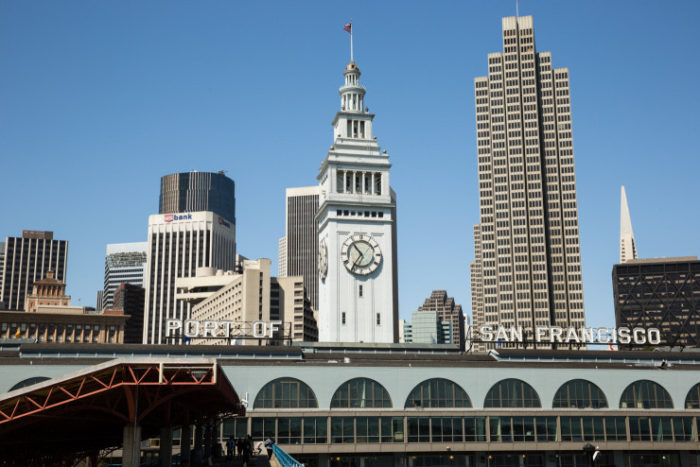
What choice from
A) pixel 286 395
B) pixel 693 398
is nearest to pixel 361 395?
pixel 286 395

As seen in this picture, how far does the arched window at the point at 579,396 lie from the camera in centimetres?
10219

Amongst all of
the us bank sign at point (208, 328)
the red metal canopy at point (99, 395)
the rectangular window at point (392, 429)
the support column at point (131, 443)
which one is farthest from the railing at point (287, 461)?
the us bank sign at point (208, 328)

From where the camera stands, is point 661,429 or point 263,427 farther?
point 661,429

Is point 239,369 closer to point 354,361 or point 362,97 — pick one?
point 354,361

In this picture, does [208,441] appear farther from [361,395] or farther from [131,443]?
[131,443]

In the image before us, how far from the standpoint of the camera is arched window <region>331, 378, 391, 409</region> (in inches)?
3885

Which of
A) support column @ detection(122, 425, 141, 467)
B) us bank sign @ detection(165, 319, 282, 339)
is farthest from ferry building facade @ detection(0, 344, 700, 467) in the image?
support column @ detection(122, 425, 141, 467)

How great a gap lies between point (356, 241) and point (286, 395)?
122ft

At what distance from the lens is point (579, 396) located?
337 feet

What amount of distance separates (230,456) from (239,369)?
25.3 metres

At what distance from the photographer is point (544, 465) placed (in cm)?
10094

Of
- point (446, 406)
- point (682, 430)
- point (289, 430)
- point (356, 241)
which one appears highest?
point (356, 241)

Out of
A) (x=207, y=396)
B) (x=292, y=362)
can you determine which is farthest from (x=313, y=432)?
(x=207, y=396)

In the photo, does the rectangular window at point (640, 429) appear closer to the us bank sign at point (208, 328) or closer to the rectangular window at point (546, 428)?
the rectangular window at point (546, 428)
